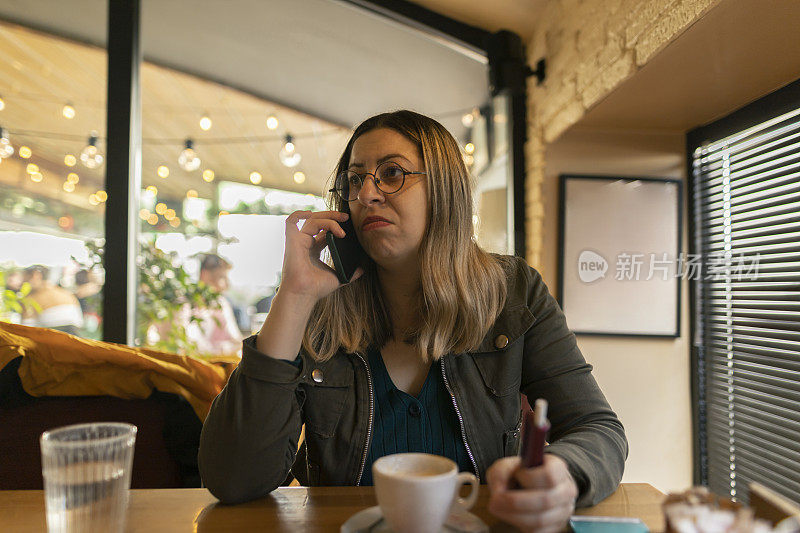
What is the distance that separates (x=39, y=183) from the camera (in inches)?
107

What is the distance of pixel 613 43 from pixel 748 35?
0.53m

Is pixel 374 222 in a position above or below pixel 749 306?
above

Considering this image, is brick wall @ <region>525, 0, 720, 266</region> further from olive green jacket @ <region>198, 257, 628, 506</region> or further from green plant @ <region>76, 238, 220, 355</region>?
green plant @ <region>76, 238, 220, 355</region>

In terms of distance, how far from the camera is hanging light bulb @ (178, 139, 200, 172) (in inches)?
116

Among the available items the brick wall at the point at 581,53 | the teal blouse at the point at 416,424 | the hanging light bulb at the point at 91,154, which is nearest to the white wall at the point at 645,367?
the brick wall at the point at 581,53

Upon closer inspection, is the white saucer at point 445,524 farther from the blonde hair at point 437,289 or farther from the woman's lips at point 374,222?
the woman's lips at point 374,222

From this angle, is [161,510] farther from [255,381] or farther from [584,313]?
[584,313]

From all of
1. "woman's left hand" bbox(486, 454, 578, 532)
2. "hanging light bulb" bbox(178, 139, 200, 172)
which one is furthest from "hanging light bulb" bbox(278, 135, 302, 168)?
"woman's left hand" bbox(486, 454, 578, 532)

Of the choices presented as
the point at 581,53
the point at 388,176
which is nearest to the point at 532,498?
the point at 388,176

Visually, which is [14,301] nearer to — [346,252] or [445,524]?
[346,252]

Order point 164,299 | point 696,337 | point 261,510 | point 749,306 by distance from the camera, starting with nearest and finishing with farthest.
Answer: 1. point 261,510
2. point 749,306
3. point 696,337
4. point 164,299

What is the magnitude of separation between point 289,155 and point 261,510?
262cm

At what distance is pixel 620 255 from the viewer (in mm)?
2641

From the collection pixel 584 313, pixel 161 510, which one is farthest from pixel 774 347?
pixel 161 510
